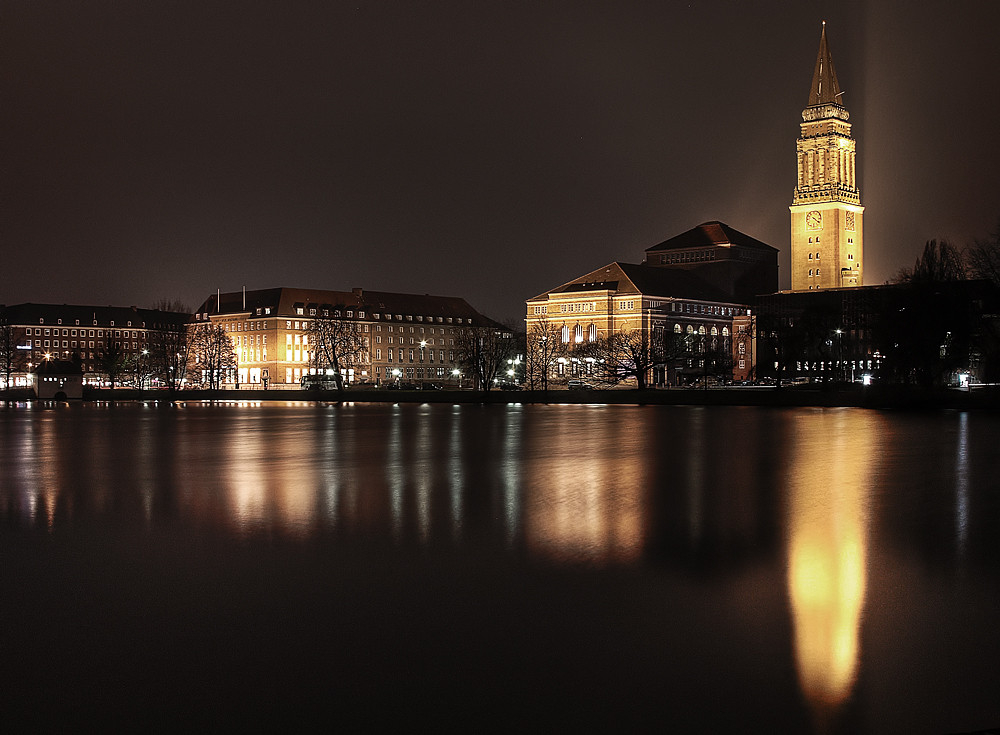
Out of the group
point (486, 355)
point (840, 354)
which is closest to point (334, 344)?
point (486, 355)

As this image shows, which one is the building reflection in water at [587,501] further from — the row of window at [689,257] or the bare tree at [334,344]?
the row of window at [689,257]

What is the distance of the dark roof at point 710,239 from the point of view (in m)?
178

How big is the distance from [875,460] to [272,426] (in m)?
27.8

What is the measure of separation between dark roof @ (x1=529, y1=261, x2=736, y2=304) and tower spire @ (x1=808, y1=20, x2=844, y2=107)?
3655 centimetres

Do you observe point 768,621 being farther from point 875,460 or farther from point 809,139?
point 809,139

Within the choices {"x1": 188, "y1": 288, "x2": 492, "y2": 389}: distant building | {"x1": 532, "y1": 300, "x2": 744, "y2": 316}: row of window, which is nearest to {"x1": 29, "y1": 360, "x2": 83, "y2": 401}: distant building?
{"x1": 188, "y1": 288, "x2": 492, "y2": 389}: distant building

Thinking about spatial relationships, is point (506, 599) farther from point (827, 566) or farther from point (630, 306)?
point (630, 306)

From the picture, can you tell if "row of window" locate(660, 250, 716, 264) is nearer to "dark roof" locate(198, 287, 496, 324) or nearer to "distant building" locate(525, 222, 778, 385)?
"distant building" locate(525, 222, 778, 385)

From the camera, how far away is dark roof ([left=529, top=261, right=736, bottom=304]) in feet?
515

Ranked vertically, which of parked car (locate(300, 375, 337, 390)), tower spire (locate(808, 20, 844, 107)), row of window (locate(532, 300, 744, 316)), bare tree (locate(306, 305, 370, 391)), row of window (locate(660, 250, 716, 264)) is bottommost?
parked car (locate(300, 375, 337, 390))

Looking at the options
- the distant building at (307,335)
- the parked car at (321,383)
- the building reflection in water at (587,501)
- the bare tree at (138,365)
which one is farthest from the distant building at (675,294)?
the building reflection in water at (587,501)

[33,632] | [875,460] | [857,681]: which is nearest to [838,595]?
[857,681]

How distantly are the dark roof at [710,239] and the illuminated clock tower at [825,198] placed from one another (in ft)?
26.1

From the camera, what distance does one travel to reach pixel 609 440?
35.5m
